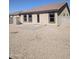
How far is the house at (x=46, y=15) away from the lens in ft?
6.48

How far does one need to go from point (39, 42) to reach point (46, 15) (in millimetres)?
327

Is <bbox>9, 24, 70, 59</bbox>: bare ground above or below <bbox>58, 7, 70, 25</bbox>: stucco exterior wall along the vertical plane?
below

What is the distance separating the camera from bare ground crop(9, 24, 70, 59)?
197 centimetres

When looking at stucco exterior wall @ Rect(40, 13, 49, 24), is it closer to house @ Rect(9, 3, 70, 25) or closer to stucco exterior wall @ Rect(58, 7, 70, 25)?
house @ Rect(9, 3, 70, 25)

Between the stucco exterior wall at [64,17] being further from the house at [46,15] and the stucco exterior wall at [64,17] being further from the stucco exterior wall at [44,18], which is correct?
the stucco exterior wall at [44,18]

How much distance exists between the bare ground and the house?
61 millimetres

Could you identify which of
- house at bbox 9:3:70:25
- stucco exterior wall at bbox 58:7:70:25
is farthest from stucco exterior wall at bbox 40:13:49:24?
stucco exterior wall at bbox 58:7:70:25

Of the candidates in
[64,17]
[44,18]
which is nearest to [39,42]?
[44,18]

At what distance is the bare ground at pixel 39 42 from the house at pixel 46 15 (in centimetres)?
6

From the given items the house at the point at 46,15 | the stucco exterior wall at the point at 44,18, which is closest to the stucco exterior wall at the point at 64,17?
the house at the point at 46,15

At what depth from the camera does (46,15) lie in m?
2.01

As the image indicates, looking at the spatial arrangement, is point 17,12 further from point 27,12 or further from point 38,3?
point 38,3

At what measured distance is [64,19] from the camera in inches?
78.3
